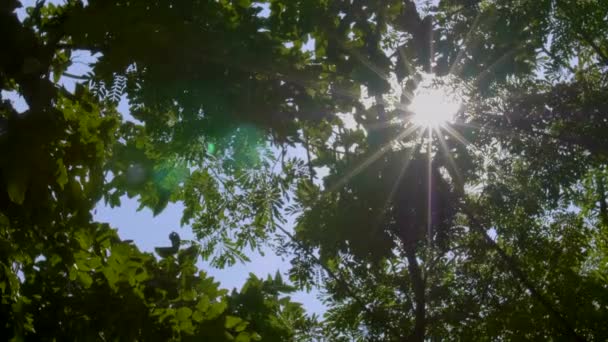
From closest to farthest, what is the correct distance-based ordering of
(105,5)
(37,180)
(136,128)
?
(37,180), (105,5), (136,128)

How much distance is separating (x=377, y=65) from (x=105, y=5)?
73.6 inches

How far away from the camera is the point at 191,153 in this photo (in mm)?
4152

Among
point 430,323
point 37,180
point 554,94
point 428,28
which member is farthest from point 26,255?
point 554,94

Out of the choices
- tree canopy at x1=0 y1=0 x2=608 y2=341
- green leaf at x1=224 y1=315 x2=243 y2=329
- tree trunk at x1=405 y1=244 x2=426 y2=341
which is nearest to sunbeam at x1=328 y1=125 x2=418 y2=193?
tree canopy at x1=0 y1=0 x2=608 y2=341

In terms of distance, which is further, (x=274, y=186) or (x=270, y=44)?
(x=274, y=186)

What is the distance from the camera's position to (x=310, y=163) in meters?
4.38

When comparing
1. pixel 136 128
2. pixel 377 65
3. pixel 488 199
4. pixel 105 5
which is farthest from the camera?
pixel 488 199

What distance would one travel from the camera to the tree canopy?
296 cm

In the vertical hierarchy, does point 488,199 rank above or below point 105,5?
above

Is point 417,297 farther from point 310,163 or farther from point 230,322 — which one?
point 230,322

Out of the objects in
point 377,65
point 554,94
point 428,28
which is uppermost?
point 554,94

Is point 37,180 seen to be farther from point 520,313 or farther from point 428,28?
point 520,313

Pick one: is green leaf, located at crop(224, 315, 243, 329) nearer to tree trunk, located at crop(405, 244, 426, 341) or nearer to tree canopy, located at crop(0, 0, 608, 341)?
tree canopy, located at crop(0, 0, 608, 341)

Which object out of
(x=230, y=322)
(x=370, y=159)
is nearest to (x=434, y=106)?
(x=370, y=159)
